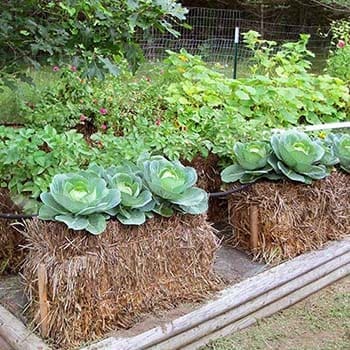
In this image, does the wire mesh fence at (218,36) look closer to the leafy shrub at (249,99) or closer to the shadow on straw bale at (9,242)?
the leafy shrub at (249,99)

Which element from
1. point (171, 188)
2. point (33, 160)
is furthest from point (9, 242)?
point (171, 188)

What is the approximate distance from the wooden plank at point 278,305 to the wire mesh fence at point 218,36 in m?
4.18

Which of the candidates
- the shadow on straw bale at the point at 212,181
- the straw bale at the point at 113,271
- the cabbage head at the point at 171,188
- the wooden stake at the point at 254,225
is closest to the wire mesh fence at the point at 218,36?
the shadow on straw bale at the point at 212,181

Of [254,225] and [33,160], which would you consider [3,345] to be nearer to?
[33,160]

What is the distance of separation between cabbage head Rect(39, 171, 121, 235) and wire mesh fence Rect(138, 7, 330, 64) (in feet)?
14.7

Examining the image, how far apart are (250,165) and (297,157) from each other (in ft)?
0.75

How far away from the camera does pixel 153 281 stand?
215cm

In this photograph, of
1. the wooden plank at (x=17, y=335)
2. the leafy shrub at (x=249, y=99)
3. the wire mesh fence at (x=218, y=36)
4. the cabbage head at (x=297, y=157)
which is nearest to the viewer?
the wooden plank at (x=17, y=335)

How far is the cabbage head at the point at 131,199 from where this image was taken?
2053mm

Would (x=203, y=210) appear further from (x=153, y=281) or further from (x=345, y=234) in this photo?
(x=345, y=234)

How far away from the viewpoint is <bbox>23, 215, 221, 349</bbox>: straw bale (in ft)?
6.32

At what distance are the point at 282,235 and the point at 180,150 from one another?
650 millimetres

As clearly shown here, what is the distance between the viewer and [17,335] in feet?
6.48

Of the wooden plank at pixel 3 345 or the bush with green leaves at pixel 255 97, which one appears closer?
the wooden plank at pixel 3 345
